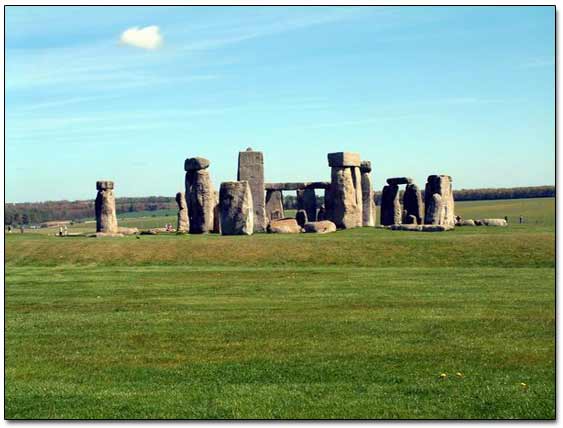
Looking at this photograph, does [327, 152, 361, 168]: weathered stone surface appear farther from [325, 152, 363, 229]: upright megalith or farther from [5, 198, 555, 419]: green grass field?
[5, 198, 555, 419]: green grass field

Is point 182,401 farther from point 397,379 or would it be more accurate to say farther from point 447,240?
point 447,240

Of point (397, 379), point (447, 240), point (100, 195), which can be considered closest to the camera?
point (397, 379)

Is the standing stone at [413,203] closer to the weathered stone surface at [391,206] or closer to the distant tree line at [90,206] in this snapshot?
the weathered stone surface at [391,206]

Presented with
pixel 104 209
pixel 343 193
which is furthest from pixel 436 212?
pixel 104 209

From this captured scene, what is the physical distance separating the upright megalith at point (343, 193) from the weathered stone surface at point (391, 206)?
19.6ft

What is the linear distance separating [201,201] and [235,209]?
3.59m

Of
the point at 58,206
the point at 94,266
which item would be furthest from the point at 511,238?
the point at 58,206

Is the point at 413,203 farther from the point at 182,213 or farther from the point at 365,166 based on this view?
the point at 182,213

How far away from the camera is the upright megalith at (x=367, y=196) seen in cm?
4984

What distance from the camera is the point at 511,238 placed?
31.7 m

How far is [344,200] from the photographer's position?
4366 centimetres

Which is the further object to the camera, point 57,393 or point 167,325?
point 167,325

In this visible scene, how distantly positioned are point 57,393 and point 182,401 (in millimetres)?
1848

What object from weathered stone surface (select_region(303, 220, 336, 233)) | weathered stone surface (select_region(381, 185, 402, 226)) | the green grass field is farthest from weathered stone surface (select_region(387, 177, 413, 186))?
the green grass field
